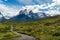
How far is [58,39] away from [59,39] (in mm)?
461

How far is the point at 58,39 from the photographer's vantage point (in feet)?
273

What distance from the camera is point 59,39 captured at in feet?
272
